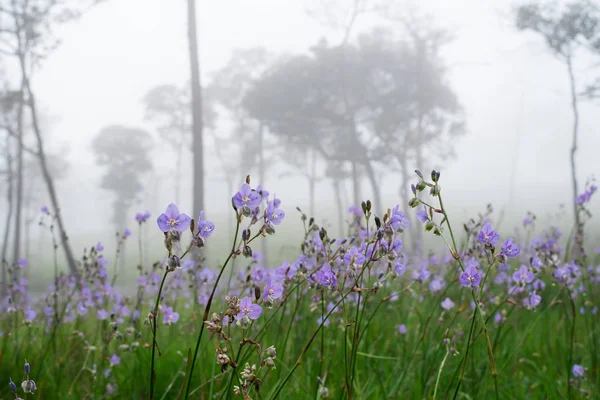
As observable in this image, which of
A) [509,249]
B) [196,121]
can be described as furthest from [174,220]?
[196,121]

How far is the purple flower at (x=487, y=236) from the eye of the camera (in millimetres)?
1478

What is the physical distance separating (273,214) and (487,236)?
28.5 inches

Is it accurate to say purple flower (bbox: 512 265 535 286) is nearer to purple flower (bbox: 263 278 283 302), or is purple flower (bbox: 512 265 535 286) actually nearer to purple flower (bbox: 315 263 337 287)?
purple flower (bbox: 315 263 337 287)

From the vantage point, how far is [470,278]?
156 centimetres

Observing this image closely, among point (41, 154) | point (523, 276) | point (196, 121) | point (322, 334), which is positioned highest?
point (196, 121)

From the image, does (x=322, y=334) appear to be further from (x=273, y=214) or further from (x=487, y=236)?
(x=487, y=236)

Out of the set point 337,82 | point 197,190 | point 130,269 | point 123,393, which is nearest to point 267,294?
point 123,393

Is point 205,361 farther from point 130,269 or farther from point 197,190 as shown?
point 130,269

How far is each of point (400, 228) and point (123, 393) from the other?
212 cm

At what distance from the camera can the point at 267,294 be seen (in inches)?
60.7

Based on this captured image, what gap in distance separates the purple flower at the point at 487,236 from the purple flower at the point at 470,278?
10cm

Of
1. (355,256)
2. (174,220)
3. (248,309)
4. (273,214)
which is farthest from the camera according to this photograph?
(355,256)

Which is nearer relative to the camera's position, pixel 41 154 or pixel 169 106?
pixel 41 154

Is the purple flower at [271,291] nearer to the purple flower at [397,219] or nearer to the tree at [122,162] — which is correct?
the purple flower at [397,219]
